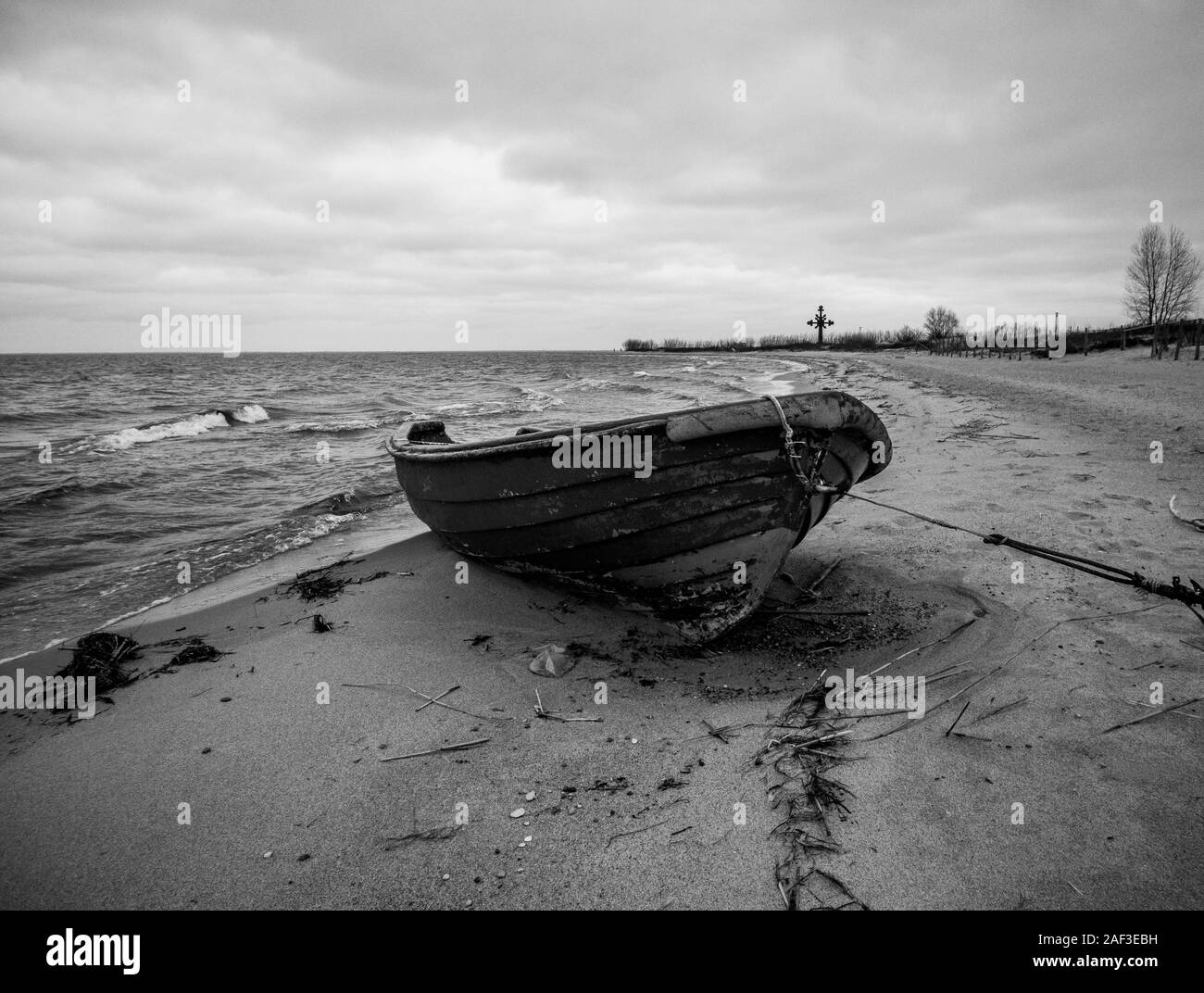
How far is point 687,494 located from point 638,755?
1.49 metres

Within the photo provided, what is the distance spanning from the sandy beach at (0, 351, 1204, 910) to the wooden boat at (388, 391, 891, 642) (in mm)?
403

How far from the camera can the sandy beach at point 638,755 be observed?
221 cm

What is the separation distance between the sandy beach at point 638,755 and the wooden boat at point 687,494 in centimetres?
40

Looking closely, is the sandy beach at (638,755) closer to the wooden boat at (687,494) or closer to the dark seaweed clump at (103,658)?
the dark seaweed clump at (103,658)

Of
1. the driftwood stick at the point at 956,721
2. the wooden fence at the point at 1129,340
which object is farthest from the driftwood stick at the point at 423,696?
the wooden fence at the point at 1129,340

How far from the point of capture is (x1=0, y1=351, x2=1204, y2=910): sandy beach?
7.24 feet

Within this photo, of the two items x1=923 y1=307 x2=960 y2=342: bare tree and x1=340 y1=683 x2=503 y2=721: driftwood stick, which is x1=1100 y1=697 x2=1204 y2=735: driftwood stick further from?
x1=923 y1=307 x2=960 y2=342: bare tree

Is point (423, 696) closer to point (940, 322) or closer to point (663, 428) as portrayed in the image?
point (663, 428)

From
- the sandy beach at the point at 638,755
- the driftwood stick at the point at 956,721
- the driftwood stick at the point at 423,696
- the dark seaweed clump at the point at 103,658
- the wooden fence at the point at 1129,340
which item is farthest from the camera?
the wooden fence at the point at 1129,340

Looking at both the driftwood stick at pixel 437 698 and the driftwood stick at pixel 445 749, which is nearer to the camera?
the driftwood stick at pixel 445 749

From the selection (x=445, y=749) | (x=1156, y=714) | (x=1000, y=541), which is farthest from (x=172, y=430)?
(x=1156, y=714)

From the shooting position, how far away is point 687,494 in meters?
3.71
